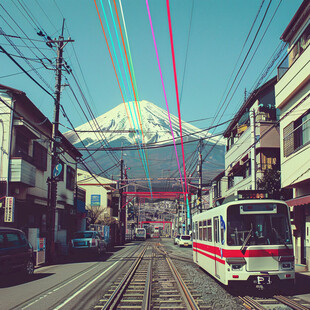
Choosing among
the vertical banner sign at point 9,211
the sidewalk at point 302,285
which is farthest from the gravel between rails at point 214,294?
the vertical banner sign at point 9,211

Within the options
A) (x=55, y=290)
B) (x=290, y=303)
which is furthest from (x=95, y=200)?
(x=290, y=303)

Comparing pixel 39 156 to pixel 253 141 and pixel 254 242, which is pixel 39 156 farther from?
pixel 254 242

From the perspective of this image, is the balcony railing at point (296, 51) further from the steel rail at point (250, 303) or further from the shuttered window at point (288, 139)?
the steel rail at point (250, 303)

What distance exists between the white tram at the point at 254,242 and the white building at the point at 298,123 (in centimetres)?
518

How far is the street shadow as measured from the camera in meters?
13.7

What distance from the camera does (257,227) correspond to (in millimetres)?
11242

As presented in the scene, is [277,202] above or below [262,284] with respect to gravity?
above

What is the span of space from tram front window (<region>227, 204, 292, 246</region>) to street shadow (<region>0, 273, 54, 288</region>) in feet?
25.1

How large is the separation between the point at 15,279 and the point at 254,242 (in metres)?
9.19

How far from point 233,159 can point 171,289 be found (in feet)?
79.9

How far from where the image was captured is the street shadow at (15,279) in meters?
13.7

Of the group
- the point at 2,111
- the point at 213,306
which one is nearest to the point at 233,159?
the point at 2,111

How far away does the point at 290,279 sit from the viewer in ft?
35.9

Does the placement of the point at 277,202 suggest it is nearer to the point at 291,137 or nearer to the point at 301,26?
the point at 291,137
